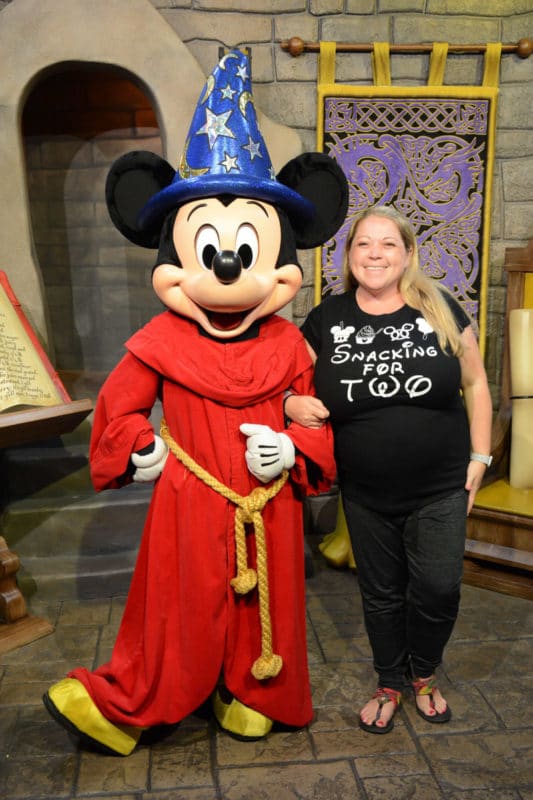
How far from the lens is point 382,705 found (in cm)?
226

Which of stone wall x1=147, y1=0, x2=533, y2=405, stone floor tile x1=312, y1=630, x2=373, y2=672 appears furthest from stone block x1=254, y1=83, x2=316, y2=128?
stone floor tile x1=312, y1=630, x2=373, y2=672

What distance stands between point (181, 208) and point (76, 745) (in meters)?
1.59

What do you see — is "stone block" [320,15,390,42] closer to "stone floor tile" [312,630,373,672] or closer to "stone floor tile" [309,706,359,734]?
"stone floor tile" [312,630,373,672]

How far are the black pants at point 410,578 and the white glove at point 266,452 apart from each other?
32cm

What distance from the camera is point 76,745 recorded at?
2.18 meters

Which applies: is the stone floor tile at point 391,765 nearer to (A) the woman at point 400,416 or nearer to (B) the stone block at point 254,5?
(A) the woman at point 400,416

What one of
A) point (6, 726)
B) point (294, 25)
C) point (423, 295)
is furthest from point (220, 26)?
point (6, 726)

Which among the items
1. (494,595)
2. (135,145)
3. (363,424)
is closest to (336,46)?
Result: (135,145)

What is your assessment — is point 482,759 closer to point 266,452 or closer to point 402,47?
point 266,452

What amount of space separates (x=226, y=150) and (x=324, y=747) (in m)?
1.72

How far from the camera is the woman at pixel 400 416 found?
2006 mm

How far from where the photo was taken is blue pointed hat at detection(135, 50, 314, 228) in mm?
1899

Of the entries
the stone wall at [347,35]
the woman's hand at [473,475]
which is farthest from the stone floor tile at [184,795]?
the stone wall at [347,35]

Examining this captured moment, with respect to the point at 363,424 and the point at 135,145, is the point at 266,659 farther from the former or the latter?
the point at 135,145
